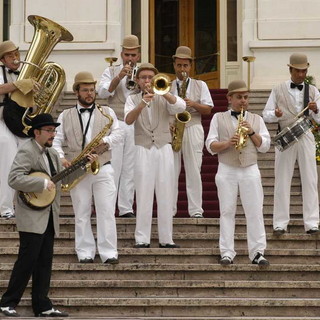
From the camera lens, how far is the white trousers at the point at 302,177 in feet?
43.5

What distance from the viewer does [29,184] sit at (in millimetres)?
11242

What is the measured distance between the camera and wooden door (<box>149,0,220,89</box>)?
21.2 metres

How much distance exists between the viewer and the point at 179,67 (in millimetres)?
14211

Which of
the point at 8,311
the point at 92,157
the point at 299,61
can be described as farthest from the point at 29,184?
the point at 299,61

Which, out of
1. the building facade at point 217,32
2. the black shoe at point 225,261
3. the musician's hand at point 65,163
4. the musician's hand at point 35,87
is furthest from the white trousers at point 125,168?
the building facade at point 217,32

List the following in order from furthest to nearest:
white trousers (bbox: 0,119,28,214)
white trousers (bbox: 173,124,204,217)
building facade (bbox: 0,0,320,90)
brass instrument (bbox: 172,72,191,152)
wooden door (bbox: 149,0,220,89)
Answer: wooden door (bbox: 149,0,220,89)
building facade (bbox: 0,0,320,90)
white trousers (bbox: 173,124,204,217)
brass instrument (bbox: 172,72,191,152)
white trousers (bbox: 0,119,28,214)

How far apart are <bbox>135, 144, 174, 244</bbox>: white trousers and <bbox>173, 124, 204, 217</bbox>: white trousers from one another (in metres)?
0.88

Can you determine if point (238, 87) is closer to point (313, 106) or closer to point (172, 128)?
point (313, 106)

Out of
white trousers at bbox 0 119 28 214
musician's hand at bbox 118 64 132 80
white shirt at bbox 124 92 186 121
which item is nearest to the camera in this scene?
white shirt at bbox 124 92 186 121

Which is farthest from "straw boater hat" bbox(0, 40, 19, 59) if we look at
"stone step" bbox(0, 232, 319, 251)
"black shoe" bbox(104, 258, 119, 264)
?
"black shoe" bbox(104, 258, 119, 264)

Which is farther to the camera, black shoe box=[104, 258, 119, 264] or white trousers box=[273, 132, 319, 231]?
white trousers box=[273, 132, 319, 231]

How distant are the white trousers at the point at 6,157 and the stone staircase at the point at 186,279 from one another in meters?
0.32

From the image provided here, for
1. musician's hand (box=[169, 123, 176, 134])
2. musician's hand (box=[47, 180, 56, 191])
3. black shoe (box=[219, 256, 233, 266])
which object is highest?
musician's hand (box=[169, 123, 176, 134])

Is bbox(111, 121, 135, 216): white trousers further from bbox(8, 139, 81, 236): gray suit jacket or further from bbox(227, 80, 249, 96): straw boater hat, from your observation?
bbox(8, 139, 81, 236): gray suit jacket
